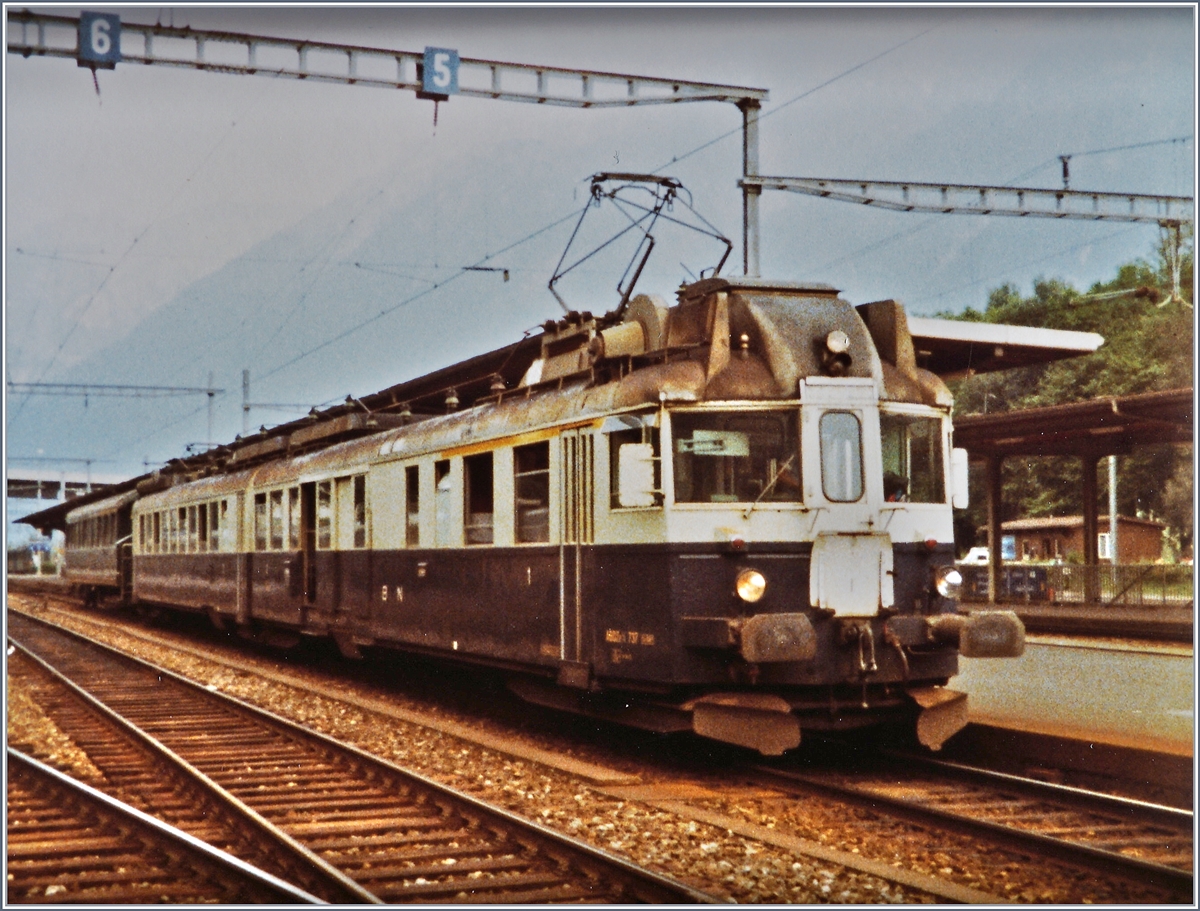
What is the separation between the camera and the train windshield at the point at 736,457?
948 cm

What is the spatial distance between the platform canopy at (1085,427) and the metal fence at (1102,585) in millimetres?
3074

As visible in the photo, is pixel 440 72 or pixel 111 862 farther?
pixel 440 72

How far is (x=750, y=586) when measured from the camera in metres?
9.23

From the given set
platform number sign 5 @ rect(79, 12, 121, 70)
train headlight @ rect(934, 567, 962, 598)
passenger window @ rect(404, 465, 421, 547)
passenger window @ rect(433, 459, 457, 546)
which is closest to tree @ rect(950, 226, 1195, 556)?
passenger window @ rect(404, 465, 421, 547)

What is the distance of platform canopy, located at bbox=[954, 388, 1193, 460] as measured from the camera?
63.6ft

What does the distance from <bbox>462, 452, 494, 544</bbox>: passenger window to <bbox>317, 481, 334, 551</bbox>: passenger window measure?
4.68 metres

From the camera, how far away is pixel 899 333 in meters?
10.5

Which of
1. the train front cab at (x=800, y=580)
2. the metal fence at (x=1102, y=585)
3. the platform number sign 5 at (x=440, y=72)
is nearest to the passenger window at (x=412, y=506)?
the platform number sign 5 at (x=440, y=72)

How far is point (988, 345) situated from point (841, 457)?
26.4 feet

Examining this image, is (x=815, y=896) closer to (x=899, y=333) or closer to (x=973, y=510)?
(x=899, y=333)

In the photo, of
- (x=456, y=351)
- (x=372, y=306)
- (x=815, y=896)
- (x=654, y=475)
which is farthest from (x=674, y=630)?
(x=372, y=306)

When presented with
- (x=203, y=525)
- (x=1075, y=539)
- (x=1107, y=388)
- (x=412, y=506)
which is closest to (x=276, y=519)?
(x=203, y=525)

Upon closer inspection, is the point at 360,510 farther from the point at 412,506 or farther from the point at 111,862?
the point at 111,862

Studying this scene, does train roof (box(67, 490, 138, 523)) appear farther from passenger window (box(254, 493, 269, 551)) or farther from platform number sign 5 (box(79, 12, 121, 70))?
platform number sign 5 (box(79, 12, 121, 70))
